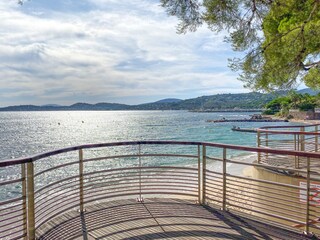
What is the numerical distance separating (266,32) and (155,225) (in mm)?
5693

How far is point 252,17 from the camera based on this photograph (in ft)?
20.7

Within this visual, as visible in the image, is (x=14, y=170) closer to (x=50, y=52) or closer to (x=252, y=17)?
(x=50, y=52)

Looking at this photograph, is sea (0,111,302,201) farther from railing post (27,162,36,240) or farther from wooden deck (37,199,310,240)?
railing post (27,162,36,240)

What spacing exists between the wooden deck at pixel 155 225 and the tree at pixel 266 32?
3.61 meters

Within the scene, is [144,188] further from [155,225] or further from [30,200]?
[30,200]

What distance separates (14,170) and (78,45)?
10.8 m

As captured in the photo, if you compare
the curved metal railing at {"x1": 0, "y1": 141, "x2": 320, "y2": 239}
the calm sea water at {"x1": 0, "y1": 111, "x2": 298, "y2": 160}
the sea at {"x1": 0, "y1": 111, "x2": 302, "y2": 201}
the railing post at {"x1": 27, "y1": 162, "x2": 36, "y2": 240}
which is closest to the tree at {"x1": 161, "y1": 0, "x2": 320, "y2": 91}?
the curved metal railing at {"x1": 0, "y1": 141, "x2": 320, "y2": 239}

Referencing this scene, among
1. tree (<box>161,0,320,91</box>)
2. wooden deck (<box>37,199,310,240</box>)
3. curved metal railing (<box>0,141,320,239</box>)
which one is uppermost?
tree (<box>161,0,320,91</box>)

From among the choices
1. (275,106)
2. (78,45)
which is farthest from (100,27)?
(275,106)

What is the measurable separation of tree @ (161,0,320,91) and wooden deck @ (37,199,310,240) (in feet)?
11.9

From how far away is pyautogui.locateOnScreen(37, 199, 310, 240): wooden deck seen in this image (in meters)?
3.25

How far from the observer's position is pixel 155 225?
11.6 ft

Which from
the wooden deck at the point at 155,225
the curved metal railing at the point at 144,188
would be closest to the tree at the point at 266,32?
the curved metal railing at the point at 144,188

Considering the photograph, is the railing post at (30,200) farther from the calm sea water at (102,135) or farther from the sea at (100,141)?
the calm sea water at (102,135)
